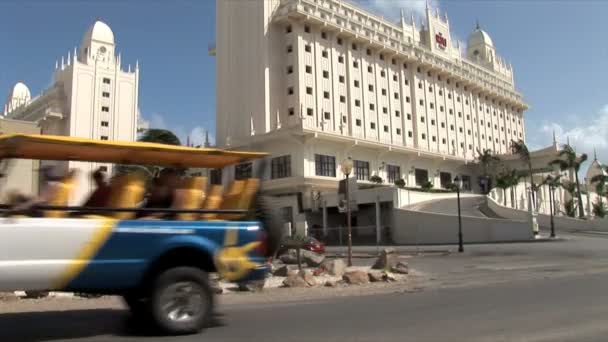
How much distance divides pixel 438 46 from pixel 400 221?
46.5 metres

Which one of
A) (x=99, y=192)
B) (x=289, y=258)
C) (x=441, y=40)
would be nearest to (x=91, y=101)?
(x=441, y=40)

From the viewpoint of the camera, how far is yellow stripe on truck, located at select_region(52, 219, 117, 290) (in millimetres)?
5773

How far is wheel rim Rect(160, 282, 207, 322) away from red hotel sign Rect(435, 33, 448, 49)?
79765 millimetres

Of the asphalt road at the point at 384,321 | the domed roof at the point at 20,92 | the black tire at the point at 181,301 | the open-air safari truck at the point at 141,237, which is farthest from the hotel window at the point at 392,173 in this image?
the domed roof at the point at 20,92

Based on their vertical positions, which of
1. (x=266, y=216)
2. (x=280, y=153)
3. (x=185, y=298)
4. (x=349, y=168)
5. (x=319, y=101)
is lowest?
(x=185, y=298)

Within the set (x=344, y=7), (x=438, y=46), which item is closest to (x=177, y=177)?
(x=344, y=7)

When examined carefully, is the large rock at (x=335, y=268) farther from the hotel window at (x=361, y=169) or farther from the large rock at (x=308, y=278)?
the hotel window at (x=361, y=169)

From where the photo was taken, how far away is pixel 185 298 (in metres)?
6.54

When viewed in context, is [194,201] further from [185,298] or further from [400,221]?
[400,221]

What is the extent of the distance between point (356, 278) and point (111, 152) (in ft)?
30.5

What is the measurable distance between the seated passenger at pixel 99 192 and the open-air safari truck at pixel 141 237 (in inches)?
3.0

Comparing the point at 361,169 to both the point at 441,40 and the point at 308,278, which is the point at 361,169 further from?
the point at 308,278

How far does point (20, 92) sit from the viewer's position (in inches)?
3994

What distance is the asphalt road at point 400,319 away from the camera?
6.66 meters
